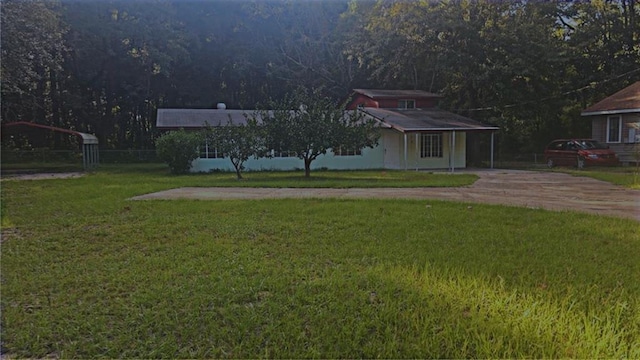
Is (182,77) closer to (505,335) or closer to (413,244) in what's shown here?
(413,244)

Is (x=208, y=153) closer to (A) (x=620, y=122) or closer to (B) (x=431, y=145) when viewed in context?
(B) (x=431, y=145)

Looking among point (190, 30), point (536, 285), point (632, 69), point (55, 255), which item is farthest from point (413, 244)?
point (190, 30)

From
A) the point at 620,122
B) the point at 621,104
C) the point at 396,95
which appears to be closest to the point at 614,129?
the point at 620,122

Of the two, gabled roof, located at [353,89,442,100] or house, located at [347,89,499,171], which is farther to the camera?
gabled roof, located at [353,89,442,100]

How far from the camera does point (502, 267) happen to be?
4.01m

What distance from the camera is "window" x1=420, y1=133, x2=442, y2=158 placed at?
67.6 feet

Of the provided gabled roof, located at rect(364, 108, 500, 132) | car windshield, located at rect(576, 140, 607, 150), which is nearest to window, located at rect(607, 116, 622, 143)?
car windshield, located at rect(576, 140, 607, 150)

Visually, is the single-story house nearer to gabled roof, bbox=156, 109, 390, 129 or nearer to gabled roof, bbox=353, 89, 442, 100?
gabled roof, bbox=156, 109, 390, 129

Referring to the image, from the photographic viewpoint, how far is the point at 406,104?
24062 mm

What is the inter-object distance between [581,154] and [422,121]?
275 inches

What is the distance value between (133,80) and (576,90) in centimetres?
2537

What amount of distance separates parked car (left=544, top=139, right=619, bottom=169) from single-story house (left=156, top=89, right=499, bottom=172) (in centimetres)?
352

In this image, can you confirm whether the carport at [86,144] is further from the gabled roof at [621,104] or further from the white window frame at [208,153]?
the gabled roof at [621,104]

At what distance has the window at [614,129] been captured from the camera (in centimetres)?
2019
